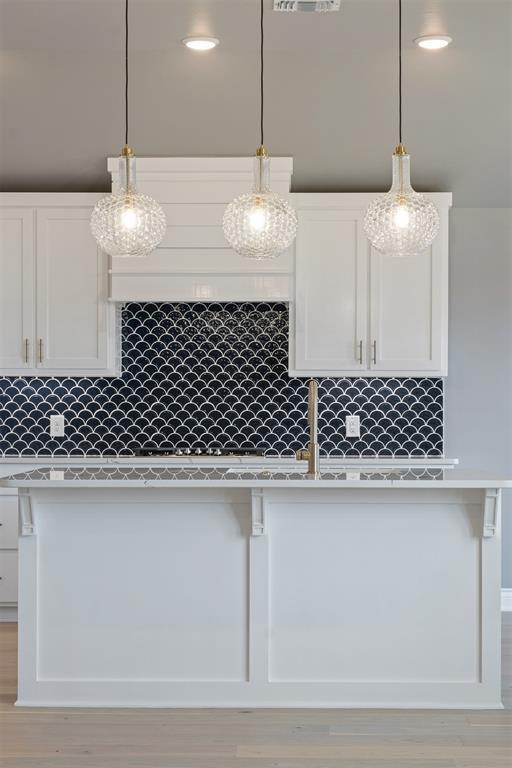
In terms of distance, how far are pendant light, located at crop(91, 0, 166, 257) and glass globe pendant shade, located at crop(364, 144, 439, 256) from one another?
91cm

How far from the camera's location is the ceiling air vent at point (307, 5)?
362 cm

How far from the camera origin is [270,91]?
4832mm

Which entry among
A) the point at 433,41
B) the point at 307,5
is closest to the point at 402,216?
the point at 307,5

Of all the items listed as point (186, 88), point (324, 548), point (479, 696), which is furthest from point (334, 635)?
point (186, 88)

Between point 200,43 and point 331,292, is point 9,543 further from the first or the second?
point 200,43

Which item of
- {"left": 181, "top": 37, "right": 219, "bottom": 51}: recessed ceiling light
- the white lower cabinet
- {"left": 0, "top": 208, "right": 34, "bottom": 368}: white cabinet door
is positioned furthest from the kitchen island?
{"left": 181, "top": 37, "right": 219, "bottom": 51}: recessed ceiling light

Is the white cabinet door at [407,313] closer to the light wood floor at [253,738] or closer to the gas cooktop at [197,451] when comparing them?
the gas cooktop at [197,451]

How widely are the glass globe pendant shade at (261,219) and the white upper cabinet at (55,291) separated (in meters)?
1.85

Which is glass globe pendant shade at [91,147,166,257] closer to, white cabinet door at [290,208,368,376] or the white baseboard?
white cabinet door at [290,208,368,376]

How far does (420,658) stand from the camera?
3623 millimetres

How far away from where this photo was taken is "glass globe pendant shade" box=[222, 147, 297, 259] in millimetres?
3602

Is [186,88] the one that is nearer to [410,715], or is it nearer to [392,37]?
[392,37]

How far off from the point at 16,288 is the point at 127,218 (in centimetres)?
194

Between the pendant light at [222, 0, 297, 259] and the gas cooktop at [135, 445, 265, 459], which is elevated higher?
the pendant light at [222, 0, 297, 259]
